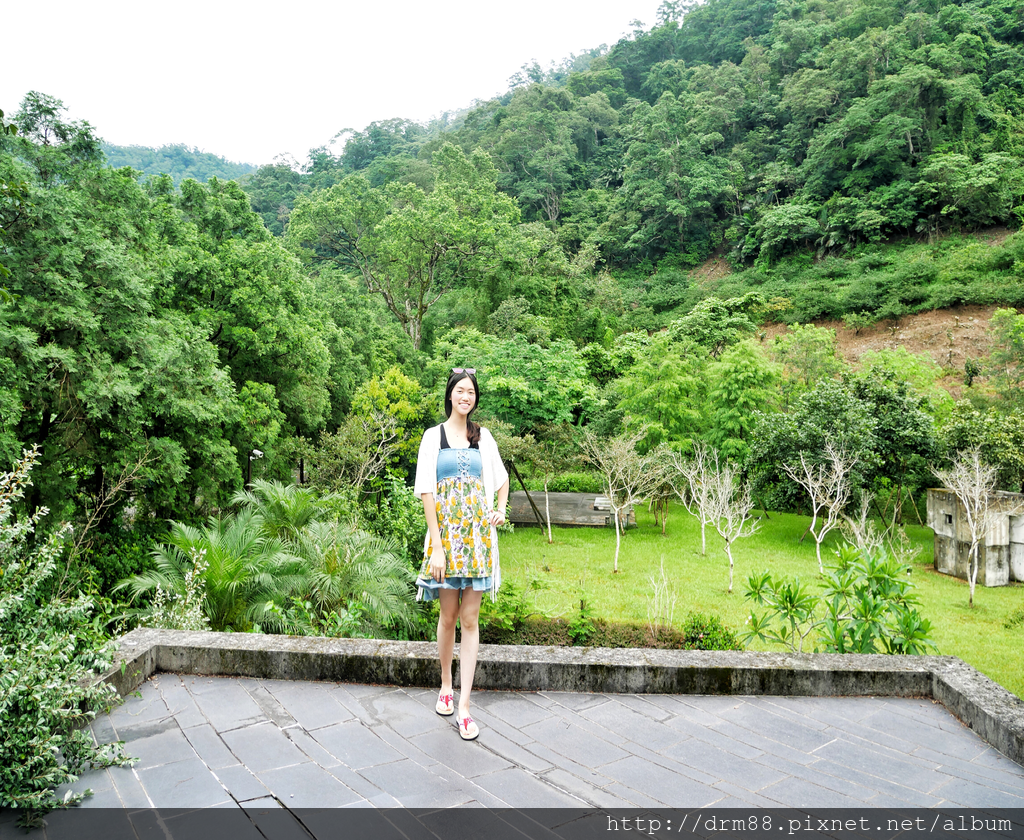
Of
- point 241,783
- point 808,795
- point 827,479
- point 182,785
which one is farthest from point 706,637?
point 827,479

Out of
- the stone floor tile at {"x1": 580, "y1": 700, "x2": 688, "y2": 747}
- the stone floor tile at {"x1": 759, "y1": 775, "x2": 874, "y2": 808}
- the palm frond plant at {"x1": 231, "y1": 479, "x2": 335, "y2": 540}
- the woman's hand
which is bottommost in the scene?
the palm frond plant at {"x1": 231, "y1": 479, "x2": 335, "y2": 540}

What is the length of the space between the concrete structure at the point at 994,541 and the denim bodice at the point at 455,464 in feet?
Answer: 54.0

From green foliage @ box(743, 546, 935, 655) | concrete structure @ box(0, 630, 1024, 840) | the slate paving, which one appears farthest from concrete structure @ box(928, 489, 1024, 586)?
the slate paving

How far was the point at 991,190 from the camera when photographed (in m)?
32.7

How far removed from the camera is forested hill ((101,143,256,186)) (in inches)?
2052

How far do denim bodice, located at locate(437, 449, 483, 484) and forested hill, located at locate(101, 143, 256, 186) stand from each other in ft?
178

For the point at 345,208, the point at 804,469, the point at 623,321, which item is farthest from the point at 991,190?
the point at 345,208

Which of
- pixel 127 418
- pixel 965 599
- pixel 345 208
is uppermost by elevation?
pixel 345 208

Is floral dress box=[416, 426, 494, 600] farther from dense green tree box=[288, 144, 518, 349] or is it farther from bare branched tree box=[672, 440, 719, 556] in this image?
dense green tree box=[288, 144, 518, 349]

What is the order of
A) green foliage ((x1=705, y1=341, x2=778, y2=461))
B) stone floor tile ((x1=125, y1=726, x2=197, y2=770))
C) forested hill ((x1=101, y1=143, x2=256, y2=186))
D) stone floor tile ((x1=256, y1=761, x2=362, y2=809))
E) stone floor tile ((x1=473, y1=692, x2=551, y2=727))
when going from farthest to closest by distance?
1. forested hill ((x1=101, y1=143, x2=256, y2=186))
2. green foliage ((x1=705, y1=341, x2=778, y2=461))
3. stone floor tile ((x1=473, y1=692, x2=551, y2=727))
4. stone floor tile ((x1=125, y1=726, x2=197, y2=770))
5. stone floor tile ((x1=256, y1=761, x2=362, y2=809))

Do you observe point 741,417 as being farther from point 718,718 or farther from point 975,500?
point 718,718

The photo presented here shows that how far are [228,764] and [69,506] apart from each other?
914cm

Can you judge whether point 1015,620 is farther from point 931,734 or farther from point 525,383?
point 525,383

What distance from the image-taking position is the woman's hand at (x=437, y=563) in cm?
296
